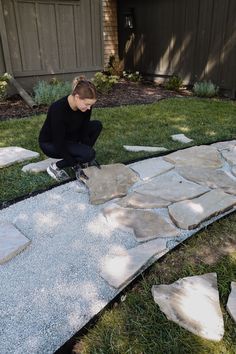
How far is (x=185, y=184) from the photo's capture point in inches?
106

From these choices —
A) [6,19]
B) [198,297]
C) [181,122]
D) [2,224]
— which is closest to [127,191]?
[2,224]

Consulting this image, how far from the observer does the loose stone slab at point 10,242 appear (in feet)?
6.15

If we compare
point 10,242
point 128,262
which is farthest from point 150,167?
point 10,242

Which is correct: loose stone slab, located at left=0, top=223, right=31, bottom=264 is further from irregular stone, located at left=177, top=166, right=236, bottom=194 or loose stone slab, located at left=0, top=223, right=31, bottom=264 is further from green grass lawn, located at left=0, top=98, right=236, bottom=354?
irregular stone, located at left=177, top=166, right=236, bottom=194

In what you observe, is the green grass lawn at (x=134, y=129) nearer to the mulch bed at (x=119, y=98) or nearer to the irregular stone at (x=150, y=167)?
the irregular stone at (x=150, y=167)

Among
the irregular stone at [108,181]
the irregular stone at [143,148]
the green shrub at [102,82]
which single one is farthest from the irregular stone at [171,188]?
the green shrub at [102,82]

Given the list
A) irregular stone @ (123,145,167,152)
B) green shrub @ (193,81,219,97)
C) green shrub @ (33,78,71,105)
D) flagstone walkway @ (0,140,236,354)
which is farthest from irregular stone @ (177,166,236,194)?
green shrub @ (193,81,219,97)

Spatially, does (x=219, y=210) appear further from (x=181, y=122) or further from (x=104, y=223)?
(x=181, y=122)

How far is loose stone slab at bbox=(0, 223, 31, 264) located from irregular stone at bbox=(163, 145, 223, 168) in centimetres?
166

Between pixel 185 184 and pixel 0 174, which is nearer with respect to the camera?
pixel 185 184

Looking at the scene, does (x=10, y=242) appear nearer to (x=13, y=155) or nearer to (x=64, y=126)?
(x=64, y=126)

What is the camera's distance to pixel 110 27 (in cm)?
920

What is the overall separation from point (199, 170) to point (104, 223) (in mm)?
1171

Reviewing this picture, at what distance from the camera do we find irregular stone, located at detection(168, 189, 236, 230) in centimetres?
216
